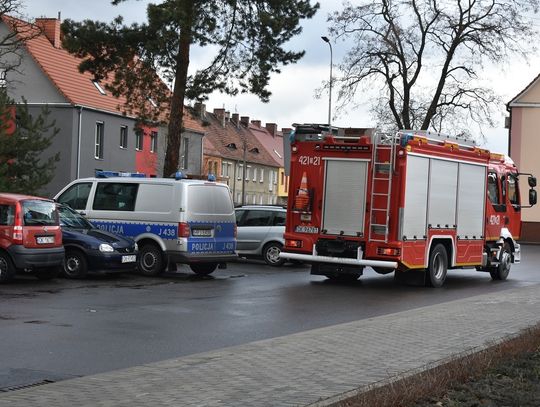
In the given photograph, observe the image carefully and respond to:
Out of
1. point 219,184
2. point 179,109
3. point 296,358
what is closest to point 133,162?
point 179,109

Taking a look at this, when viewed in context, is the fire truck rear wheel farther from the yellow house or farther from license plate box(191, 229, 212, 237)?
the yellow house

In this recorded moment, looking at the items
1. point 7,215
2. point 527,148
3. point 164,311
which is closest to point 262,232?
point 7,215

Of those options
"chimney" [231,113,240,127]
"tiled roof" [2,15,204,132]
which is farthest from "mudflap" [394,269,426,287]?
"chimney" [231,113,240,127]

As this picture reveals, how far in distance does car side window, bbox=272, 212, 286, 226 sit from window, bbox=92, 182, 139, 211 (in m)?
6.08

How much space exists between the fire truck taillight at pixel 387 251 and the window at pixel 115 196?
5.50m

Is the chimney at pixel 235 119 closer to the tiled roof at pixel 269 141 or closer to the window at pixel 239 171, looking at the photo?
the tiled roof at pixel 269 141

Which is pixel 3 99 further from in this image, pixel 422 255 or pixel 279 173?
pixel 279 173

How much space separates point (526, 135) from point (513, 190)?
32416 mm

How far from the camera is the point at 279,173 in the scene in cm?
10375

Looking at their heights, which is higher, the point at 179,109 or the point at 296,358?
the point at 179,109

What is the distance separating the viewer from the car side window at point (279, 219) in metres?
24.7

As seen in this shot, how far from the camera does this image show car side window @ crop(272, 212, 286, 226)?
24672 mm

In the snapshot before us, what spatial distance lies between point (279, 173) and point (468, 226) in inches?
3283

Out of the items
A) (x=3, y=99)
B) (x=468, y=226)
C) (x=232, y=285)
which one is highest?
(x=3, y=99)
